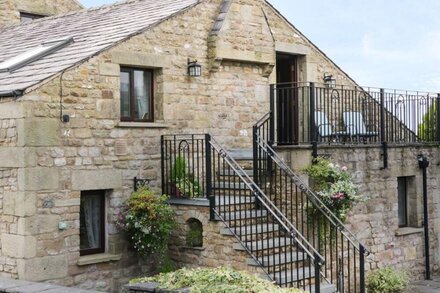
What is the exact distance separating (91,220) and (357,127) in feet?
19.8

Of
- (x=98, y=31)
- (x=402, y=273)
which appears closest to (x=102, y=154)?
(x=98, y=31)

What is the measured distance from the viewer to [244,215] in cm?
1171

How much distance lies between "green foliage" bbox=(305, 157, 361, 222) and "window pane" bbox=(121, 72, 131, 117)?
346cm

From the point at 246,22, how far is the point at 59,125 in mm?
4966

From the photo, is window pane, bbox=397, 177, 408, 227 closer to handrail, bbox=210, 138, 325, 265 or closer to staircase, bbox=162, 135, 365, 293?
staircase, bbox=162, 135, 365, 293

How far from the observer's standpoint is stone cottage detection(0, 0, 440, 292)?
10758 mm

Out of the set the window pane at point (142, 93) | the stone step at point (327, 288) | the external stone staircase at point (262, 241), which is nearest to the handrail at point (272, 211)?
the external stone staircase at point (262, 241)

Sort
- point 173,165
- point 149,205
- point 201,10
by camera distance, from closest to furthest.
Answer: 1. point 149,205
2. point 173,165
3. point 201,10

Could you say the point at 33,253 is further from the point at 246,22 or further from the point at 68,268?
the point at 246,22

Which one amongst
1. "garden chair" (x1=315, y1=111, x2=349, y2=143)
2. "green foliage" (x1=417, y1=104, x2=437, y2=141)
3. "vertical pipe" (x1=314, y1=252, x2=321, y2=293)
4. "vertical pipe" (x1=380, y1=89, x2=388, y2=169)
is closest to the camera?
"vertical pipe" (x1=314, y1=252, x2=321, y2=293)

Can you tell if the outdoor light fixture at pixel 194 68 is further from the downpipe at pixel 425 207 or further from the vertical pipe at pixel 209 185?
the downpipe at pixel 425 207

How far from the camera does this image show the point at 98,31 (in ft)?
→ 42.3

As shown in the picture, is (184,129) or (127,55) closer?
(127,55)

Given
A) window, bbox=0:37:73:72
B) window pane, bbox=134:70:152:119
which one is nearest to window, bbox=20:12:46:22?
window, bbox=0:37:73:72
